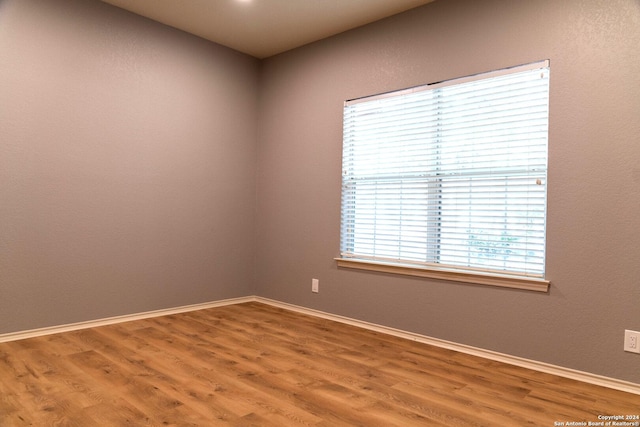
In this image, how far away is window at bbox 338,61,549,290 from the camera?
9.78ft

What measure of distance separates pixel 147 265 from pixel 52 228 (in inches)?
33.9

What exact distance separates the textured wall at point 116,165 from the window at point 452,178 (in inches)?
54.2

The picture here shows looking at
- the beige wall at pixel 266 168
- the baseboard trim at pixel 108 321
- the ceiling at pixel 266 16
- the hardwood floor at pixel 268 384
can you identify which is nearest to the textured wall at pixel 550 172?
the beige wall at pixel 266 168

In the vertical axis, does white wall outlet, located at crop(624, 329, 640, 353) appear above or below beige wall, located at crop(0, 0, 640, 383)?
below

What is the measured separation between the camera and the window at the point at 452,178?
2980 millimetres

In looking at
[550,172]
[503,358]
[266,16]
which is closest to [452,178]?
[550,172]

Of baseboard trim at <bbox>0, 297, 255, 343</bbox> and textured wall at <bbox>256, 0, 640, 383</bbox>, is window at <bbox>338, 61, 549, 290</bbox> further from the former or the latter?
baseboard trim at <bbox>0, 297, 255, 343</bbox>

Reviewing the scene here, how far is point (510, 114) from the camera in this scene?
3074mm

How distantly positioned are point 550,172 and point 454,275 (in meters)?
0.99

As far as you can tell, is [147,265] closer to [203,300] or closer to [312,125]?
[203,300]

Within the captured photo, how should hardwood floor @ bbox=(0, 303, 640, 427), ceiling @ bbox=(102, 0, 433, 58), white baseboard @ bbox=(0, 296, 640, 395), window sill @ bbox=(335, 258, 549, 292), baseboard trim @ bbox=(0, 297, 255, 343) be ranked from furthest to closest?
ceiling @ bbox=(102, 0, 433, 58) → baseboard trim @ bbox=(0, 297, 255, 343) → window sill @ bbox=(335, 258, 549, 292) → white baseboard @ bbox=(0, 296, 640, 395) → hardwood floor @ bbox=(0, 303, 640, 427)

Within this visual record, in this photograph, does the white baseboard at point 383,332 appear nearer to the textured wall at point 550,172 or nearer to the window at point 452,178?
the textured wall at point 550,172

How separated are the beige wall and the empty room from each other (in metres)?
0.02

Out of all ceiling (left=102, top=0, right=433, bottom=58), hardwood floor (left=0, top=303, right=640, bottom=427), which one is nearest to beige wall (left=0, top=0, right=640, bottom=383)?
ceiling (left=102, top=0, right=433, bottom=58)
